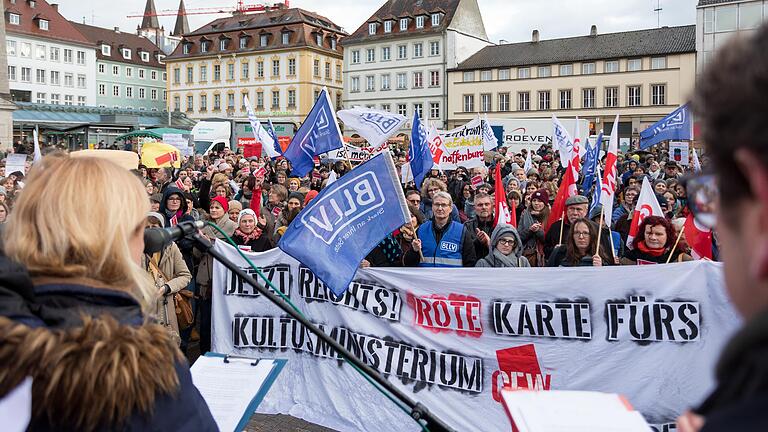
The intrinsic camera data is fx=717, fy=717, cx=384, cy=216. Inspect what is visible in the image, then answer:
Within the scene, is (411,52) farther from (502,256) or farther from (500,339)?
(500,339)

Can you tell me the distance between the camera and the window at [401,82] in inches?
2660

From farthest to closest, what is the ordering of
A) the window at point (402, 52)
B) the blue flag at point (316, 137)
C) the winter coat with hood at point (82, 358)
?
1. the window at point (402, 52)
2. the blue flag at point (316, 137)
3. the winter coat with hood at point (82, 358)

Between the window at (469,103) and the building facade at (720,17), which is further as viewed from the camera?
the window at (469,103)

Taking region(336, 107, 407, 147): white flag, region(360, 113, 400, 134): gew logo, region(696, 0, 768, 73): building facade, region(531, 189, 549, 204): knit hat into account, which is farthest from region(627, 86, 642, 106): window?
region(531, 189, 549, 204): knit hat

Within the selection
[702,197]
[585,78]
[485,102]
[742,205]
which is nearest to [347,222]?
[702,197]

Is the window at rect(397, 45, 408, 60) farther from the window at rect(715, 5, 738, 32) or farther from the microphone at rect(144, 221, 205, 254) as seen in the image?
the microphone at rect(144, 221, 205, 254)

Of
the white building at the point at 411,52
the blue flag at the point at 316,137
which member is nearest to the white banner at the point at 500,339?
the blue flag at the point at 316,137

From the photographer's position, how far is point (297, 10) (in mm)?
74500

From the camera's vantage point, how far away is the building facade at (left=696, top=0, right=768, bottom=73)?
172ft

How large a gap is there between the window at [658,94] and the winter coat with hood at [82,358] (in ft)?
196

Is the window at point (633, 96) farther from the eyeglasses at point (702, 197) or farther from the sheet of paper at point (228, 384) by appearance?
the eyeglasses at point (702, 197)

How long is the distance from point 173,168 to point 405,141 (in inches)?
876

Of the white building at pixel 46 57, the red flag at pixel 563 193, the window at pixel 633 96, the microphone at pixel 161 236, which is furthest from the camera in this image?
the white building at pixel 46 57

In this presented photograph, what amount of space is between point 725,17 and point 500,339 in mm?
56412
